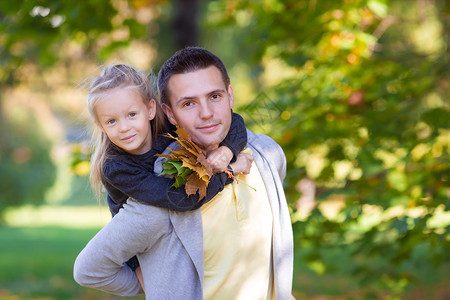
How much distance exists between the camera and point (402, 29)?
9867mm

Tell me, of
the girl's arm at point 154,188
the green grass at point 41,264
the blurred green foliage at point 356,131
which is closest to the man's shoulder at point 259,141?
the girl's arm at point 154,188

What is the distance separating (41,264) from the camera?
10234 millimetres

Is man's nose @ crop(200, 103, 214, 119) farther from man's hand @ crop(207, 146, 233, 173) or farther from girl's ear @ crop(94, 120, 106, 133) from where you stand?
girl's ear @ crop(94, 120, 106, 133)

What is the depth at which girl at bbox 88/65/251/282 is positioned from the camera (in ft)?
6.25

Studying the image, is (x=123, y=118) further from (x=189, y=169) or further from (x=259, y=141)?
(x=259, y=141)

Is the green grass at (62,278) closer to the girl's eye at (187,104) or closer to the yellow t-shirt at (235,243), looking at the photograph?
the yellow t-shirt at (235,243)

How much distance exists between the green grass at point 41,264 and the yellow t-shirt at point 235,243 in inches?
253

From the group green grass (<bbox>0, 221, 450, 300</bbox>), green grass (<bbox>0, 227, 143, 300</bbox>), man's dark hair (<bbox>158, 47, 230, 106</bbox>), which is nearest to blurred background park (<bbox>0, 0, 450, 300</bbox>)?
green grass (<bbox>0, 221, 450, 300</bbox>)

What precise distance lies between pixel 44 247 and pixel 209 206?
11.4 metres

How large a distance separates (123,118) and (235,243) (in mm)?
602

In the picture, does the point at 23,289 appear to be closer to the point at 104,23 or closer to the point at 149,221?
the point at 104,23

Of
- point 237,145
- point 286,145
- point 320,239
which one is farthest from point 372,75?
Result: point 237,145

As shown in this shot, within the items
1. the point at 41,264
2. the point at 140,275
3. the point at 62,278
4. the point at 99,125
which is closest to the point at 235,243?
the point at 140,275

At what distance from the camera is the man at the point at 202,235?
196 centimetres
